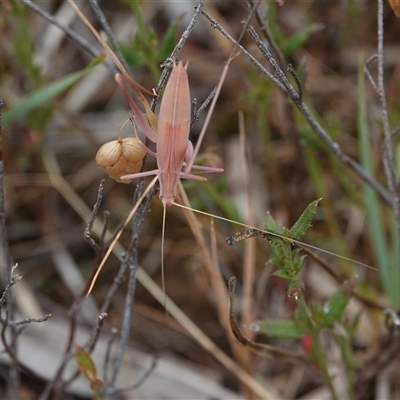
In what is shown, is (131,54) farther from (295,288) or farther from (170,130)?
(295,288)

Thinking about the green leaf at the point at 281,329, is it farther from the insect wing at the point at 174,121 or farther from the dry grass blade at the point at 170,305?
the insect wing at the point at 174,121

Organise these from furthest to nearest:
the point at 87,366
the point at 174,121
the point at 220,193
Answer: the point at 220,193, the point at 87,366, the point at 174,121

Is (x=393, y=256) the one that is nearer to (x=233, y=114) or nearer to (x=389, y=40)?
(x=233, y=114)

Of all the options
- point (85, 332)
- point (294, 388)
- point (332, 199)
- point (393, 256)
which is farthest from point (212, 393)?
point (332, 199)

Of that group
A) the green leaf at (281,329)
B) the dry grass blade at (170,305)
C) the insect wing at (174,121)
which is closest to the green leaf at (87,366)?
the dry grass blade at (170,305)

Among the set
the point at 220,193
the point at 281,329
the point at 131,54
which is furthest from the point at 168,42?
the point at 281,329

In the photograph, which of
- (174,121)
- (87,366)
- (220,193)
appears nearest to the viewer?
(174,121)
